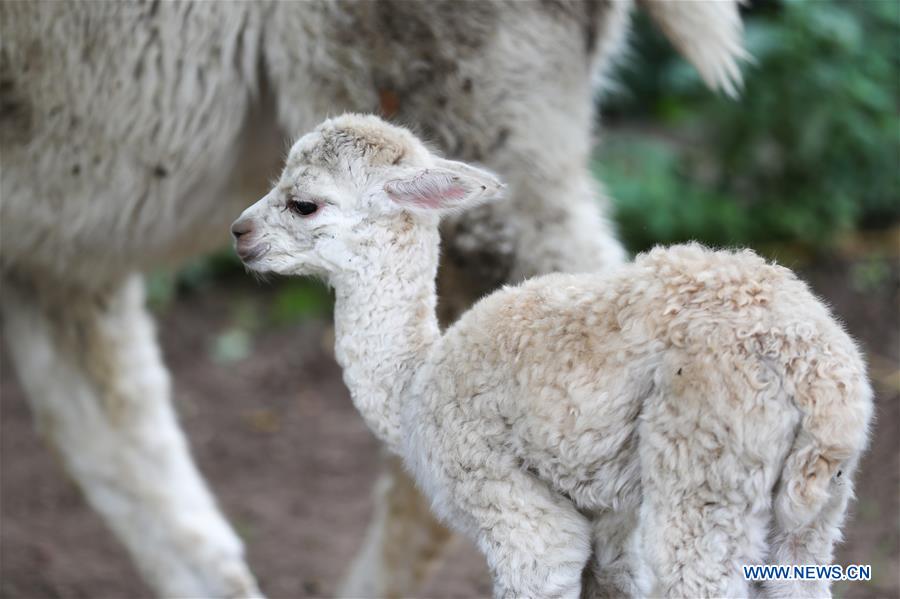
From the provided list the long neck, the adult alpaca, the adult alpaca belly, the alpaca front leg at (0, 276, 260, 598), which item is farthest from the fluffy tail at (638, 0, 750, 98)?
the alpaca front leg at (0, 276, 260, 598)

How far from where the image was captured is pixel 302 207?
2.96 m

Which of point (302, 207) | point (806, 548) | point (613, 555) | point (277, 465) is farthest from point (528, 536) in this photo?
point (277, 465)

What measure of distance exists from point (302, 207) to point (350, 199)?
126 mm

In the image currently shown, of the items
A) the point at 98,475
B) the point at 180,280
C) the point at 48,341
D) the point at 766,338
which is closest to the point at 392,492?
the point at 98,475

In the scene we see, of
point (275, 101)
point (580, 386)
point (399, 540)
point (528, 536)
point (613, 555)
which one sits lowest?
point (399, 540)

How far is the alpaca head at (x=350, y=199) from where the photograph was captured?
9.37 feet

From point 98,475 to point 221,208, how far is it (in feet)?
4.03

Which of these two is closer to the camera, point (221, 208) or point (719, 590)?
point (719, 590)

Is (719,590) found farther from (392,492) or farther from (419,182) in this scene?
(392,492)

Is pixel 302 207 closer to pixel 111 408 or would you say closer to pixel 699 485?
pixel 699 485

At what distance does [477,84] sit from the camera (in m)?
3.80

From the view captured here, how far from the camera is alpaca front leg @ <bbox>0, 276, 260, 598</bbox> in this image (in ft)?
15.8

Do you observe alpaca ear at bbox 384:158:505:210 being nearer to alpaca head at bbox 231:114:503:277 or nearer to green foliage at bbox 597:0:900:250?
alpaca head at bbox 231:114:503:277

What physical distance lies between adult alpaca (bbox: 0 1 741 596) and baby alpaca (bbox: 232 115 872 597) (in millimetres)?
830
